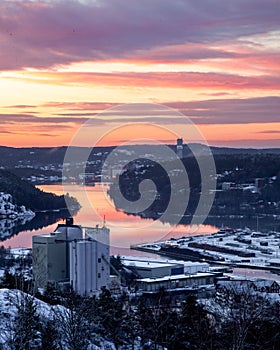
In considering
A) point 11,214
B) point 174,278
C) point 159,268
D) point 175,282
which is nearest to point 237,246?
point 159,268

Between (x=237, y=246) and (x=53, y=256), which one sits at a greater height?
(x=53, y=256)

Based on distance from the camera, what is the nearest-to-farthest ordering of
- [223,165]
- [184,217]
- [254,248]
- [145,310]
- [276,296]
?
1. [145,310]
2. [276,296]
3. [254,248]
4. [184,217]
5. [223,165]

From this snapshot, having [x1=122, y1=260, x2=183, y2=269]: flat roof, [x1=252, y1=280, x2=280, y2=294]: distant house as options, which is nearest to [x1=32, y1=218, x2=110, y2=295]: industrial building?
[x1=122, y1=260, x2=183, y2=269]: flat roof

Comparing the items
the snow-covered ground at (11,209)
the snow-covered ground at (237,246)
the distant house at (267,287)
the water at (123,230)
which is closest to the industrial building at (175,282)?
the distant house at (267,287)

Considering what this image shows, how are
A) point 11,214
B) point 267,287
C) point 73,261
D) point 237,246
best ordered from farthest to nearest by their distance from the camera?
1. point 11,214
2. point 237,246
3. point 73,261
4. point 267,287

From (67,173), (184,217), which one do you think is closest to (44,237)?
(184,217)

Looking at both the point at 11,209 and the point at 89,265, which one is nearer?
the point at 89,265

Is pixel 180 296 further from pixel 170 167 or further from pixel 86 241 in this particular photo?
pixel 170 167

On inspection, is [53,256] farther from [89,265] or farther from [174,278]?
[174,278]

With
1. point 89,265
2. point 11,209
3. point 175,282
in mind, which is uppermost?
point 11,209
